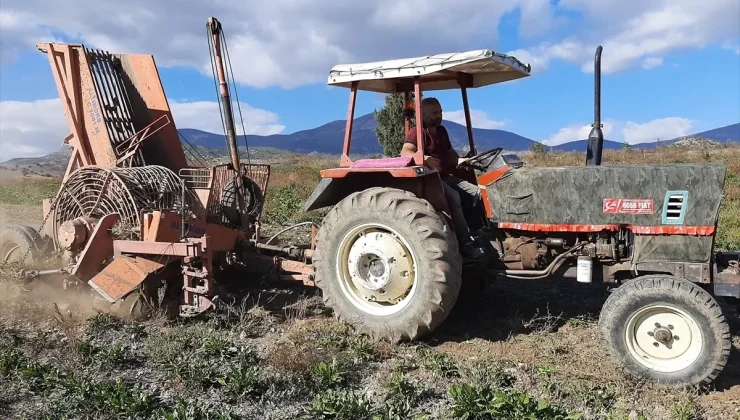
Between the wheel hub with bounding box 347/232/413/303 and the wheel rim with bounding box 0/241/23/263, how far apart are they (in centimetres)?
386

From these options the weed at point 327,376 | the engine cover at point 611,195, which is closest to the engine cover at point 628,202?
the engine cover at point 611,195

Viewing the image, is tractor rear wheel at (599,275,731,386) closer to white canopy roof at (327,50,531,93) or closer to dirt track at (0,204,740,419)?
dirt track at (0,204,740,419)

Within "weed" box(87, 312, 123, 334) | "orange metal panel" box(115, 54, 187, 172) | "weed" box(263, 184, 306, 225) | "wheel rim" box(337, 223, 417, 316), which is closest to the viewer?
"wheel rim" box(337, 223, 417, 316)

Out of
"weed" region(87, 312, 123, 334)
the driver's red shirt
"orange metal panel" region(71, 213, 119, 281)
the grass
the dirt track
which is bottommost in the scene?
the dirt track

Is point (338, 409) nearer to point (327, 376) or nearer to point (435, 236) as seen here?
point (327, 376)

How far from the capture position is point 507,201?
196 inches

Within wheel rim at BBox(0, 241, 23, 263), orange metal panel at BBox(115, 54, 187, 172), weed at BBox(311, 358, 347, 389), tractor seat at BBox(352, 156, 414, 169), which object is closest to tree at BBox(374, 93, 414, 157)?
orange metal panel at BBox(115, 54, 187, 172)

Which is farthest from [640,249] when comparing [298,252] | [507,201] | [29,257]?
[29,257]

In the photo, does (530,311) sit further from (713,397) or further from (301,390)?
(301,390)

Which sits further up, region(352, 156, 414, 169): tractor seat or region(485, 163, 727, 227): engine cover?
region(352, 156, 414, 169): tractor seat

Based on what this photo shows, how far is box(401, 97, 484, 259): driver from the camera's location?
199 inches

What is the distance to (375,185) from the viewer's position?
536 cm

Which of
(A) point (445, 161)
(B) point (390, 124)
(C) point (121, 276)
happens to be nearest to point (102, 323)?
(C) point (121, 276)

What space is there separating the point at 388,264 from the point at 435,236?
0.51m
